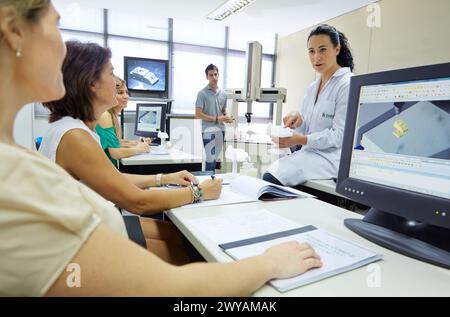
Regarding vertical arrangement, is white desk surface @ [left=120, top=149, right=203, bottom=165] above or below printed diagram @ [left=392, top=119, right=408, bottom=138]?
below

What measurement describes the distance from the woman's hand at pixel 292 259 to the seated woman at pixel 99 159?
46 centimetres

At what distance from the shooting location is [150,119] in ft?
10.2

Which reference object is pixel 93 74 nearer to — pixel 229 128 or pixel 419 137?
pixel 419 137

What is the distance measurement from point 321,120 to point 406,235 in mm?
996

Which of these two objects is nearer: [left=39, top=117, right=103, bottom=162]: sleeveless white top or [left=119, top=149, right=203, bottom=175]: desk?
[left=39, top=117, right=103, bottom=162]: sleeveless white top

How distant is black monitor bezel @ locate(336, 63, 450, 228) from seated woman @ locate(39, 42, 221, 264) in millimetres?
452

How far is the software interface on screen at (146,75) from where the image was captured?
442cm

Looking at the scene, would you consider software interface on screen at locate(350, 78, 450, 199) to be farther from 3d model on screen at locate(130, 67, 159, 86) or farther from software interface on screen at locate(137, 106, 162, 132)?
3d model on screen at locate(130, 67, 159, 86)

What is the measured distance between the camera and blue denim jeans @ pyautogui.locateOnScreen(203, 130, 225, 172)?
456cm

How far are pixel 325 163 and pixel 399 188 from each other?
2.54 feet

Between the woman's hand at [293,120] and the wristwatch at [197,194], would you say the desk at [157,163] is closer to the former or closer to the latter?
the woman's hand at [293,120]

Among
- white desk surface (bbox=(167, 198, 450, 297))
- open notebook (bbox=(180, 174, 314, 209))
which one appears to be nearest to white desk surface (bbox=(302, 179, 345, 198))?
open notebook (bbox=(180, 174, 314, 209))

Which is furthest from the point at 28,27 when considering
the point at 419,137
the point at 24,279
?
the point at 419,137

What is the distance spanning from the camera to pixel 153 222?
4.44 feet
